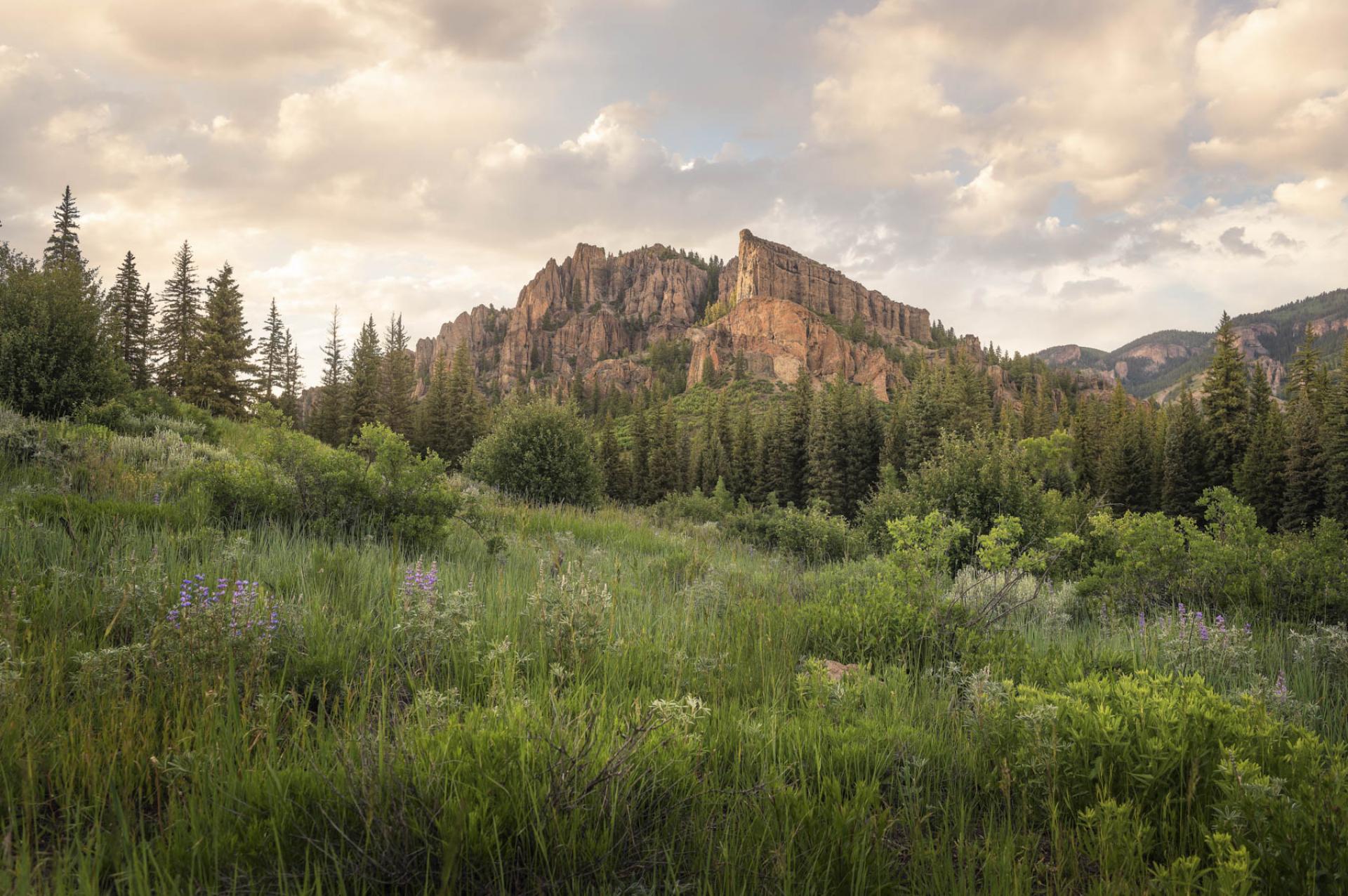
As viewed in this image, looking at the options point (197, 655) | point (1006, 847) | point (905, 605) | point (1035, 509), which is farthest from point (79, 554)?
point (1035, 509)

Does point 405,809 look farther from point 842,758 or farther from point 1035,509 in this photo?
point 1035,509

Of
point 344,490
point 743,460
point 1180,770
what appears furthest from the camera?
point 743,460

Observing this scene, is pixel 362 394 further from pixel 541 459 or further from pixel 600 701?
pixel 600 701

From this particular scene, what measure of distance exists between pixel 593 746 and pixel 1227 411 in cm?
6482

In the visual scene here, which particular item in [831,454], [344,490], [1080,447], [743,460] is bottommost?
[344,490]

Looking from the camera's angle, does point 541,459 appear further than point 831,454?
No

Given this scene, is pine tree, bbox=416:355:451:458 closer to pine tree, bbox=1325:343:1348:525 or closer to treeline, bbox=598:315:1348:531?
treeline, bbox=598:315:1348:531

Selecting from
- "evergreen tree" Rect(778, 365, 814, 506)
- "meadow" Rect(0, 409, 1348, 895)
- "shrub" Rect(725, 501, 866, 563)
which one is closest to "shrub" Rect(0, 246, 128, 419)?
"meadow" Rect(0, 409, 1348, 895)

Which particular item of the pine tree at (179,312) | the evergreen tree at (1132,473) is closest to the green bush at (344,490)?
the pine tree at (179,312)

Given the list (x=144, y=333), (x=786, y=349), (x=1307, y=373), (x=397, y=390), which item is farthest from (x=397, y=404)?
(x=786, y=349)

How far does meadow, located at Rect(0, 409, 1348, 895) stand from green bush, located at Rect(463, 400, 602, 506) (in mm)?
15072

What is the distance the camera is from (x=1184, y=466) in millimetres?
49906

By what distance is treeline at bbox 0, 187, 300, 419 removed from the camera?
1178 cm

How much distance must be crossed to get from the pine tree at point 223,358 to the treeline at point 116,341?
0.06 m
